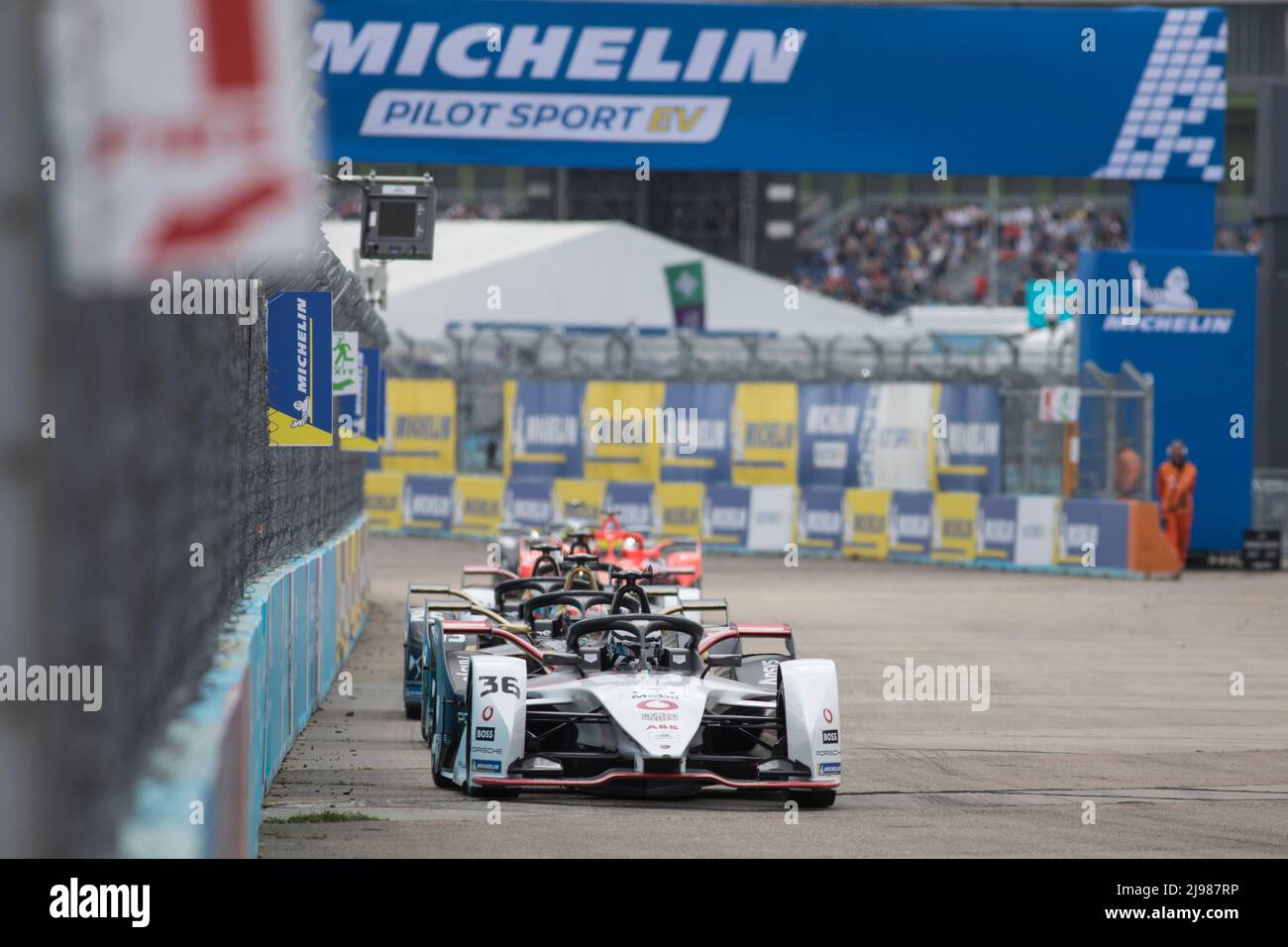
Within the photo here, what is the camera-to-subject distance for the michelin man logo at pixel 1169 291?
28328 mm

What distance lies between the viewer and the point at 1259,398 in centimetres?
3106

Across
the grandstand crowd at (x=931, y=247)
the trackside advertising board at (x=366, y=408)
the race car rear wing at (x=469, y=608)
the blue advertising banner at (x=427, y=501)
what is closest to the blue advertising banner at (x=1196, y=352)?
the blue advertising banner at (x=427, y=501)

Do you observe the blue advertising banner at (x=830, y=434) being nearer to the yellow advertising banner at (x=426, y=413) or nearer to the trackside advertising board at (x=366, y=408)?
the yellow advertising banner at (x=426, y=413)

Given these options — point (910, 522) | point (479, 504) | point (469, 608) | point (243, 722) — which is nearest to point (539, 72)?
point (910, 522)

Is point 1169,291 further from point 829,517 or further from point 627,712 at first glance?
point 627,712

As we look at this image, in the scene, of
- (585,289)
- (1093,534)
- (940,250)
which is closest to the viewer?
(1093,534)

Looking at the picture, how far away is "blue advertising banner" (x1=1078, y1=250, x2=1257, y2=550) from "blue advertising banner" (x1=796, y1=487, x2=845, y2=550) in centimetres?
457

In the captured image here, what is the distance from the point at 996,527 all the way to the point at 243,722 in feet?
79.2

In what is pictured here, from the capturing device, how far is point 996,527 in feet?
95.3

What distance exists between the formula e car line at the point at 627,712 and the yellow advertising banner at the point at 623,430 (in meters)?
21.8

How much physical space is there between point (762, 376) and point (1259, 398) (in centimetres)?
757
